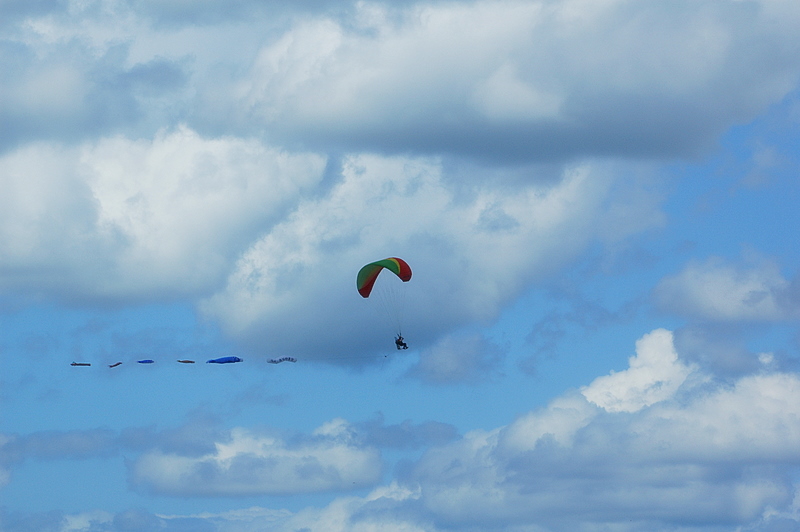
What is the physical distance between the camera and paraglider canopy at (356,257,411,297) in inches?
5340

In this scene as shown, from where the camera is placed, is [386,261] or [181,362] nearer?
[181,362]

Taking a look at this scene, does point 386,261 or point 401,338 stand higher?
point 386,261

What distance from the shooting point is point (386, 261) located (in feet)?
455

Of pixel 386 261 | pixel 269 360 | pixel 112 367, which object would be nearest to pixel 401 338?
pixel 386 261

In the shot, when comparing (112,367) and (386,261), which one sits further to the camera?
(386,261)

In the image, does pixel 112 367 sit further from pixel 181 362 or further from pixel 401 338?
pixel 401 338

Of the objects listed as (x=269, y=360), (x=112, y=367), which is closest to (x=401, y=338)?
(x=269, y=360)

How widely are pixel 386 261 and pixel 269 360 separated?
64.3 feet

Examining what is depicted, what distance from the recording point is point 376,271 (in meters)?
145

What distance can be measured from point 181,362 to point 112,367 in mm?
7955

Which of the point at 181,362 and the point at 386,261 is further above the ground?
the point at 386,261

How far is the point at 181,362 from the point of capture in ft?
424

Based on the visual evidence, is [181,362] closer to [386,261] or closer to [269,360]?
[269,360]

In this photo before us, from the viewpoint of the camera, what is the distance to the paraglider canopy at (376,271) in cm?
13562
